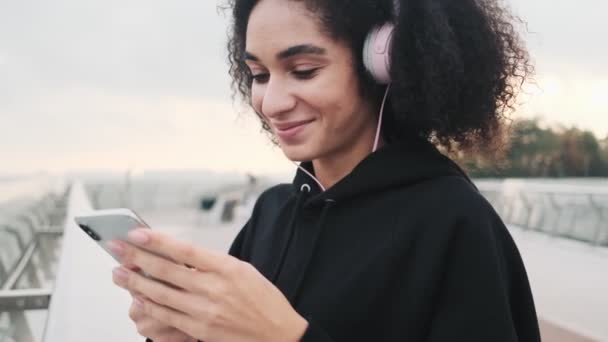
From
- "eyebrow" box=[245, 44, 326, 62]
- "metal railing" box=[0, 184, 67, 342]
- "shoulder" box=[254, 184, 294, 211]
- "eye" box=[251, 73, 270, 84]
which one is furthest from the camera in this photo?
"metal railing" box=[0, 184, 67, 342]

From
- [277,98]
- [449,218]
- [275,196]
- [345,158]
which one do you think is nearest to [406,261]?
[449,218]

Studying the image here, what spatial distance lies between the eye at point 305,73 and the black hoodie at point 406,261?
0.86ft

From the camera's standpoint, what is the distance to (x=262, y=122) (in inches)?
86.3

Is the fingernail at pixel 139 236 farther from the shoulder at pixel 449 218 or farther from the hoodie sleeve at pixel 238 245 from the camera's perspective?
the hoodie sleeve at pixel 238 245

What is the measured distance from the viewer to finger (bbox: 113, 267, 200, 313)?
1.06m

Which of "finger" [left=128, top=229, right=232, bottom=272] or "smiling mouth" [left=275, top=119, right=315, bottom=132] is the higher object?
"smiling mouth" [left=275, top=119, right=315, bottom=132]

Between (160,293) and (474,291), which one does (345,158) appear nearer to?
(474,291)

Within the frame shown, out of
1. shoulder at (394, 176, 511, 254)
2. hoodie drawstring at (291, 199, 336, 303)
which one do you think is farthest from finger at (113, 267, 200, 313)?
shoulder at (394, 176, 511, 254)

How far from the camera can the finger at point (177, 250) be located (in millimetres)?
981

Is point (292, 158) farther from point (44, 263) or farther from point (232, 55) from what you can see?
point (44, 263)

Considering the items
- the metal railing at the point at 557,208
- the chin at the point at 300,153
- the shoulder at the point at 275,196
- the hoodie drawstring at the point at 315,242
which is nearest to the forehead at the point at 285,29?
the chin at the point at 300,153

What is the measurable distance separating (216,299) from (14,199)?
14.2 ft

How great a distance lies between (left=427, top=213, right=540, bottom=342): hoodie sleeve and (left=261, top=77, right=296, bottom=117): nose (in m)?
0.50

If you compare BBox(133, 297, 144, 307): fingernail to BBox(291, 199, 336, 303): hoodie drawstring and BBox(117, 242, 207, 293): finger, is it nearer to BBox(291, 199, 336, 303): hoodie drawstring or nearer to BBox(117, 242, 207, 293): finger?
BBox(117, 242, 207, 293): finger
